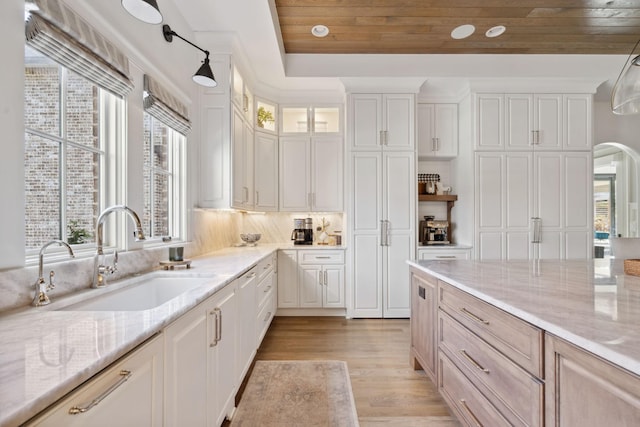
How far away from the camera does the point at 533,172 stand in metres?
3.71

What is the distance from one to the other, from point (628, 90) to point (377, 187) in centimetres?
228

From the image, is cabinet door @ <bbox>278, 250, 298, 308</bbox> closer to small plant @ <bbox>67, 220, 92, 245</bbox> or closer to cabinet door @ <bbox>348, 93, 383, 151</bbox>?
cabinet door @ <bbox>348, 93, 383, 151</bbox>

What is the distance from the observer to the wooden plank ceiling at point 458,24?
281cm

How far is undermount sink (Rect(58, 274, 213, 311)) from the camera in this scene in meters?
1.41

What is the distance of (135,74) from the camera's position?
1951 millimetres

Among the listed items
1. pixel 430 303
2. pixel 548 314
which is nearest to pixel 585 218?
pixel 430 303

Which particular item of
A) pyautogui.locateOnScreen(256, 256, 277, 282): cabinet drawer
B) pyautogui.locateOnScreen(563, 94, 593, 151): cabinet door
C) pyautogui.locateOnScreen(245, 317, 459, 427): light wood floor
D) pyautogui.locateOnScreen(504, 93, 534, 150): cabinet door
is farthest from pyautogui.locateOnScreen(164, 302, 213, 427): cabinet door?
pyautogui.locateOnScreen(563, 94, 593, 151): cabinet door

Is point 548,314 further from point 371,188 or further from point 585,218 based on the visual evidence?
point 585,218

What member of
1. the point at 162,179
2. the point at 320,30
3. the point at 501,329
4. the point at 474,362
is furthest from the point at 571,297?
the point at 320,30

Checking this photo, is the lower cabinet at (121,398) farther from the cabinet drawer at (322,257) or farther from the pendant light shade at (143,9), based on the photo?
the cabinet drawer at (322,257)

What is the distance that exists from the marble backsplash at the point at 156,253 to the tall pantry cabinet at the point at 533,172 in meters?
2.00

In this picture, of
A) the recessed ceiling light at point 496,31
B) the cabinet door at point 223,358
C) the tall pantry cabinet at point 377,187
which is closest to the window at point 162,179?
the cabinet door at point 223,358

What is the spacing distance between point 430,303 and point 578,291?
0.90m

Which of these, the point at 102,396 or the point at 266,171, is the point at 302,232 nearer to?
the point at 266,171
